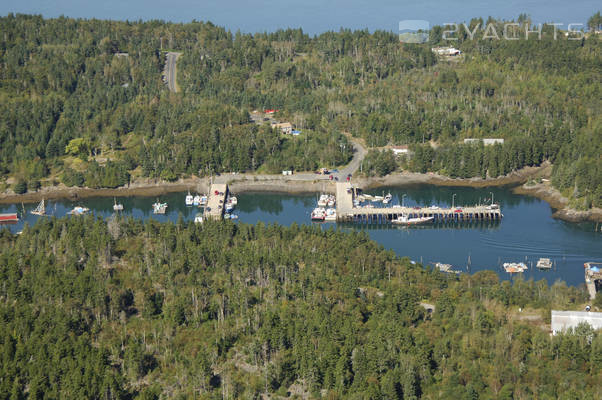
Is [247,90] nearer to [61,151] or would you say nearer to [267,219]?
[61,151]

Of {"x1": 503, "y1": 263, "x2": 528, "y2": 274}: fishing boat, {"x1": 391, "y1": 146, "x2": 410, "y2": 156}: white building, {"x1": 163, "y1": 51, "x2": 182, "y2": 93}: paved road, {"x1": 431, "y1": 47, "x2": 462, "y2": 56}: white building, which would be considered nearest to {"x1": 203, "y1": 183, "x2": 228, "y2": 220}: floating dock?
{"x1": 391, "y1": 146, "x2": 410, "y2": 156}: white building

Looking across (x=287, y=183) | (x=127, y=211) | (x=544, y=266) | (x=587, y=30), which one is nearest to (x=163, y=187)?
(x=127, y=211)

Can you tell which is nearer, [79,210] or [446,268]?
[446,268]

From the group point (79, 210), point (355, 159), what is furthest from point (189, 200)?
point (355, 159)

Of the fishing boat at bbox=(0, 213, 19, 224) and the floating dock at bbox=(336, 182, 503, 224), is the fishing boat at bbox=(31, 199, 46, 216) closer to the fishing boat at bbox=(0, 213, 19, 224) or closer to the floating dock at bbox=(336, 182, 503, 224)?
the fishing boat at bbox=(0, 213, 19, 224)

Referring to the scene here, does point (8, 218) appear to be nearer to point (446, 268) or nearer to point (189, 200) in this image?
point (189, 200)

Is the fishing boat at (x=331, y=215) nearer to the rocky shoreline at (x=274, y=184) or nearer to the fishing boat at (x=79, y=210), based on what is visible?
the rocky shoreline at (x=274, y=184)
